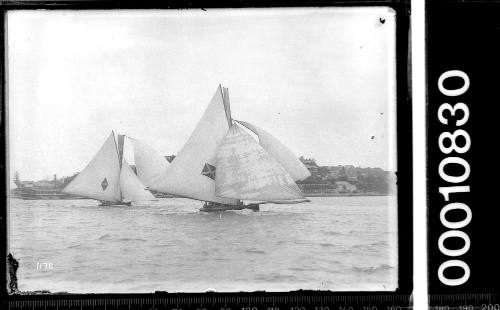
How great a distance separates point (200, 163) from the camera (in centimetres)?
177

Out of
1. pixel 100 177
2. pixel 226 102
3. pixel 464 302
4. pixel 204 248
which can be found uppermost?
pixel 226 102

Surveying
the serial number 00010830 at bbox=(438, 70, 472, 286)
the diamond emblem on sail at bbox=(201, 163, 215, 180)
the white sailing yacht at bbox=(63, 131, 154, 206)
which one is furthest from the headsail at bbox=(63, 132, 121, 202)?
the serial number 00010830 at bbox=(438, 70, 472, 286)

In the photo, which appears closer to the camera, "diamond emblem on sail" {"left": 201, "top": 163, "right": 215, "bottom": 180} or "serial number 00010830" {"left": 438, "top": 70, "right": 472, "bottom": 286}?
"serial number 00010830" {"left": 438, "top": 70, "right": 472, "bottom": 286}

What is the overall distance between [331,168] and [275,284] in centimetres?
43

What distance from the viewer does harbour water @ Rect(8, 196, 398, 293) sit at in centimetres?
169

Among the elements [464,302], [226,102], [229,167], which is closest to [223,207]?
[229,167]

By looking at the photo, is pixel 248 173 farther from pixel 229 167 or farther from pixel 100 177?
pixel 100 177

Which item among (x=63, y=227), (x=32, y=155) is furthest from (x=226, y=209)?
(x=32, y=155)

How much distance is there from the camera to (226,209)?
1.72 meters

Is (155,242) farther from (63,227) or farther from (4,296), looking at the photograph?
(4,296)

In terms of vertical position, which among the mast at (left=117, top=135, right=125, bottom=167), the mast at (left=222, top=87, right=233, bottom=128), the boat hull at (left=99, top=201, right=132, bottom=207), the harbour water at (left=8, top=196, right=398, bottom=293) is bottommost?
the harbour water at (left=8, top=196, right=398, bottom=293)

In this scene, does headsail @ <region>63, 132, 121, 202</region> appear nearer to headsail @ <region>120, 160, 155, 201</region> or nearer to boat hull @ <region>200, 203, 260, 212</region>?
headsail @ <region>120, 160, 155, 201</region>

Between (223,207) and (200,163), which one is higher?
(200,163)

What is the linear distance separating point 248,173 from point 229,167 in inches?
2.7
